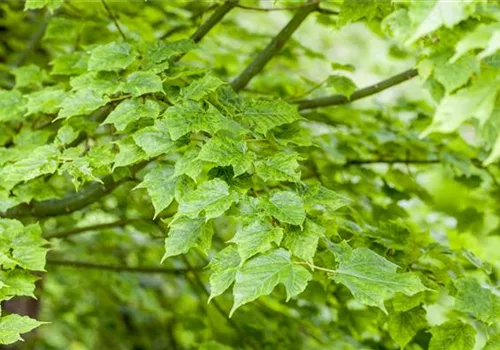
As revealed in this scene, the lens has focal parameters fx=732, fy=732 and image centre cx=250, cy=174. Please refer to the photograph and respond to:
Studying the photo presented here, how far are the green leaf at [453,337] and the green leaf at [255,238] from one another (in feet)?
1.54

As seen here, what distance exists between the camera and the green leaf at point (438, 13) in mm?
1051

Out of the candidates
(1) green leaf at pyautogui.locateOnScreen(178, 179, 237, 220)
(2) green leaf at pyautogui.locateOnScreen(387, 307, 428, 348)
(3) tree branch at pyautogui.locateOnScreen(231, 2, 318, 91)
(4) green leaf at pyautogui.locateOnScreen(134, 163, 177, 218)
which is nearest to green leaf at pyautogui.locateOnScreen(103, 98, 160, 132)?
(4) green leaf at pyautogui.locateOnScreen(134, 163, 177, 218)

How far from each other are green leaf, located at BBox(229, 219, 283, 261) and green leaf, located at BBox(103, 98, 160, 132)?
1.10ft

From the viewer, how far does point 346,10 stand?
1528mm

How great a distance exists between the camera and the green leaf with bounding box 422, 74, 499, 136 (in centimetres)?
103

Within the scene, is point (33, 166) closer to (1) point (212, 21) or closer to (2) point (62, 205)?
(2) point (62, 205)

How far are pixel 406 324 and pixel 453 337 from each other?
5.5 inches

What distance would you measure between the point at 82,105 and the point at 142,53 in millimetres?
244

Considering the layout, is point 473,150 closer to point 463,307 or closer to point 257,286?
point 463,307

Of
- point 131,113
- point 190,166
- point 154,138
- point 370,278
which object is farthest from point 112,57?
point 370,278

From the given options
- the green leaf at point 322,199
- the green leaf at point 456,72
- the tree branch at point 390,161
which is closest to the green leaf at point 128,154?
the green leaf at point 322,199

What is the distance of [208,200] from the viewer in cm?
129

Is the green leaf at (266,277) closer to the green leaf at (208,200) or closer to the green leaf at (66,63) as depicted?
the green leaf at (208,200)

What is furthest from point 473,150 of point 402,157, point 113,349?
point 113,349
